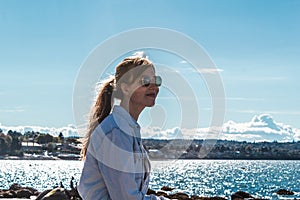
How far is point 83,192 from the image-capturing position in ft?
7.18

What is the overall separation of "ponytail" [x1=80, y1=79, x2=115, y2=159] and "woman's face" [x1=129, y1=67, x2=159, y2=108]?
0.37 ft

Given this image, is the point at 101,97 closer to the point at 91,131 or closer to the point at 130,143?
the point at 91,131

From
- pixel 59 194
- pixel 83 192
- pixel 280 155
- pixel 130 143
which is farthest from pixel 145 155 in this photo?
pixel 280 155

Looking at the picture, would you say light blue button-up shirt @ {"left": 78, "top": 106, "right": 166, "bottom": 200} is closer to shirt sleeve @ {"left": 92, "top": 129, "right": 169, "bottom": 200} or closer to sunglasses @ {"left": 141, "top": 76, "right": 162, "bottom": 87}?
shirt sleeve @ {"left": 92, "top": 129, "right": 169, "bottom": 200}

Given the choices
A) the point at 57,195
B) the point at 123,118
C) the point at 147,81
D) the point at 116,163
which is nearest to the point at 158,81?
the point at 147,81

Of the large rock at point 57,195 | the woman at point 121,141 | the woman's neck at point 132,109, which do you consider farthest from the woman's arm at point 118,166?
the large rock at point 57,195

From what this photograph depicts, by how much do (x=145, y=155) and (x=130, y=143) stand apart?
11 centimetres

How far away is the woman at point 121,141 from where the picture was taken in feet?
6.87

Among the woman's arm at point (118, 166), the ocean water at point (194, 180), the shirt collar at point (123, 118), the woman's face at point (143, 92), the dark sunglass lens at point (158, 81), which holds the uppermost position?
the dark sunglass lens at point (158, 81)

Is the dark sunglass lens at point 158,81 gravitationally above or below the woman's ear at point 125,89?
above

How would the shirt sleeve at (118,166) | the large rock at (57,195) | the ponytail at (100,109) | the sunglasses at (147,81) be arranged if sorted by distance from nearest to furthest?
the shirt sleeve at (118,166), the sunglasses at (147,81), the ponytail at (100,109), the large rock at (57,195)

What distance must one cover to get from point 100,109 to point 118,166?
12.4 inches

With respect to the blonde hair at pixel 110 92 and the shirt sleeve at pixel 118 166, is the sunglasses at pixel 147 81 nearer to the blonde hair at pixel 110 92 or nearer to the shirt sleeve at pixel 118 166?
the blonde hair at pixel 110 92

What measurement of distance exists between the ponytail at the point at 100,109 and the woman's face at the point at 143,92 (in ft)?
0.37
